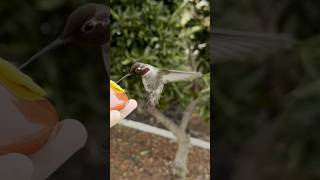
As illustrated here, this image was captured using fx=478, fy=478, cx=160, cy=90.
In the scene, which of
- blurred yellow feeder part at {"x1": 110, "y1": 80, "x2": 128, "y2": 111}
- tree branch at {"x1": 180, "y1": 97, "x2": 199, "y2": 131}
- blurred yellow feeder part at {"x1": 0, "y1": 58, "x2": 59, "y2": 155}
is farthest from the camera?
tree branch at {"x1": 180, "y1": 97, "x2": 199, "y2": 131}

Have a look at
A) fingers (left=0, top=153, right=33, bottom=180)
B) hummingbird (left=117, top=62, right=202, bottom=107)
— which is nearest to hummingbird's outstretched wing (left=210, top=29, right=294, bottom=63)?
hummingbird (left=117, top=62, right=202, bottom=107)

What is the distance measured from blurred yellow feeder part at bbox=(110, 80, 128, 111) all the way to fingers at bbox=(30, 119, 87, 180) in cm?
10

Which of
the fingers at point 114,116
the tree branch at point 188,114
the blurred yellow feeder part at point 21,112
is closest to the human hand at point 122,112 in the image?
the fingers at point 114,116

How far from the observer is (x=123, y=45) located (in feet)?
4.30

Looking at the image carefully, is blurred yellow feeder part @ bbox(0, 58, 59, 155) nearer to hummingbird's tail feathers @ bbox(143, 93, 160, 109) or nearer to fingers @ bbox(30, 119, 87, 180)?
fingers @ bbox(30, 119, 87, 180)

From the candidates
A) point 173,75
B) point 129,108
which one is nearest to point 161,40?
point 173,75

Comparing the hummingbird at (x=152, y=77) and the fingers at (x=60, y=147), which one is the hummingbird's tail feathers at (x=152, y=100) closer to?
the hummingbird at (x=152, y=77)

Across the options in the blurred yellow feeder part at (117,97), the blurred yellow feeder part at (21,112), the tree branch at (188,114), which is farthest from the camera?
the tree branch at (188,114)

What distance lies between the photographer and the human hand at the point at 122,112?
3.77 ft

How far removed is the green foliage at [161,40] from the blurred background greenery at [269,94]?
22 centimetres

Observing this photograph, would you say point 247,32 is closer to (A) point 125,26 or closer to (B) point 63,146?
(A) point 125,26

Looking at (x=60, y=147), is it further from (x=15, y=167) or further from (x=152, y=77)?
(x=152, y=77)

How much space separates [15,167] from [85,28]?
35 cm

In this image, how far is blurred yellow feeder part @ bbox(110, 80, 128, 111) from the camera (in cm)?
114
